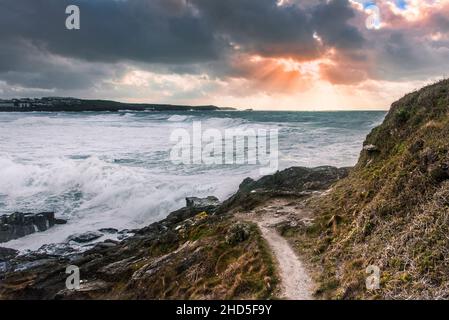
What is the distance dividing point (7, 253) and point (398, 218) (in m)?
18.1

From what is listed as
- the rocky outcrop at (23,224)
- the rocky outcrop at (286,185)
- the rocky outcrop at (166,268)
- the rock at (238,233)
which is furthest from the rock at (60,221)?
the rock at (238,233)

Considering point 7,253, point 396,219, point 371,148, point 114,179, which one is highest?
point 371,148

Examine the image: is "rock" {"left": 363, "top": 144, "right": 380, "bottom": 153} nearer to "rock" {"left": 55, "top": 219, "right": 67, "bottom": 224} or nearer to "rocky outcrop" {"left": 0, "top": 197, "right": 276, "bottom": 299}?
"rocky outcrop" {"left": 0, "top": 197, "right": 276, "bottom": 299}

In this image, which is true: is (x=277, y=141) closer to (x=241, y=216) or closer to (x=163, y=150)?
(x=163, y=150)

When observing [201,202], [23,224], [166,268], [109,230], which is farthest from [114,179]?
[166,268]

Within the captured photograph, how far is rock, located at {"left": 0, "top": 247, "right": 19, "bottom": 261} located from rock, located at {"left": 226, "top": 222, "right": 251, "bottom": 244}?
11.7 metres

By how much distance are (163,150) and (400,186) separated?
118ft

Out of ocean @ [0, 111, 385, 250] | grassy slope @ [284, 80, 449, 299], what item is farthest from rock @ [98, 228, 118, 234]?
grassy slope @ [284, 80, 449, 299]

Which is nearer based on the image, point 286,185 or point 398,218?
point 398,218

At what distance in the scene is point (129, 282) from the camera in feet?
44.7

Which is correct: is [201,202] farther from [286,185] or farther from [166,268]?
[166,268]

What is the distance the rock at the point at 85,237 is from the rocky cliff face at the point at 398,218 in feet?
39.1

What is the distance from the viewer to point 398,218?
10.6 metres
